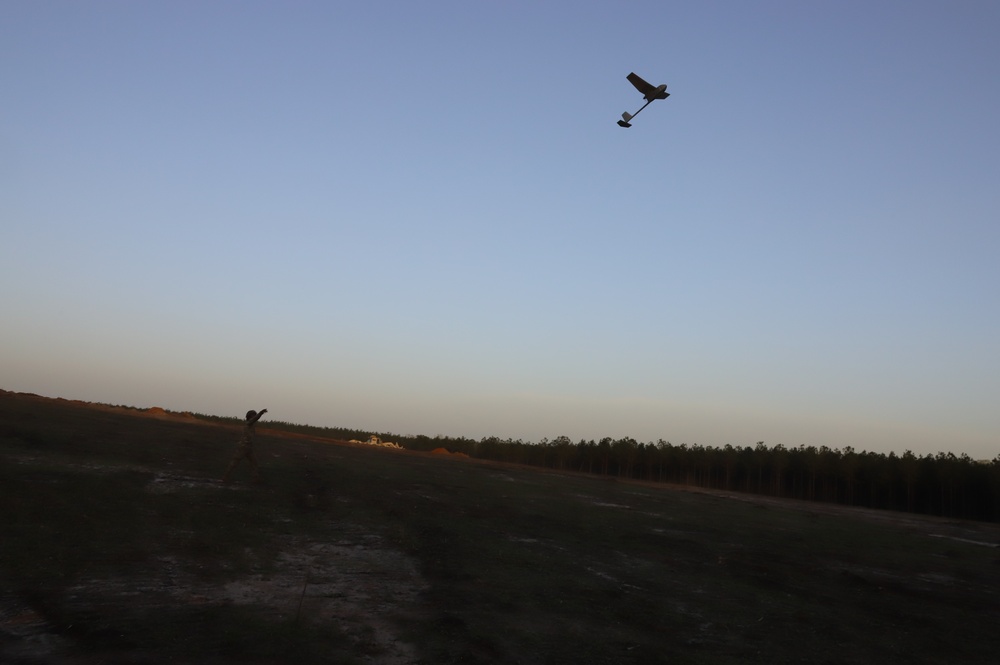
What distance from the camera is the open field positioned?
1036cm

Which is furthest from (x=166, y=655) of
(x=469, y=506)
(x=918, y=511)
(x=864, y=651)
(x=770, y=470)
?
Result: (x=770, y=470)

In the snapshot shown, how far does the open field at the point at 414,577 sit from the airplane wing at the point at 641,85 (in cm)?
1285

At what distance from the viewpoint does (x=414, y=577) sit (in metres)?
13.8

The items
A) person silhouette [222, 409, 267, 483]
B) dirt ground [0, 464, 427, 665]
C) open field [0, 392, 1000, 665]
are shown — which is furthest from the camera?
person silhouette [222, 409, 267, 483]

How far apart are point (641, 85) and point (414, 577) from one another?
15445 mm

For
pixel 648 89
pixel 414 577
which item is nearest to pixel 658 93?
pixel 648 89

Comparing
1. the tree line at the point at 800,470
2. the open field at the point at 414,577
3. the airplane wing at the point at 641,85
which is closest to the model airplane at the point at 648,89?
the airplane wing at the point at 641,85

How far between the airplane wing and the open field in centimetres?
1285

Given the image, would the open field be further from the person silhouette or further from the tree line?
the tree line

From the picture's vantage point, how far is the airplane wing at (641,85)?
838 inches

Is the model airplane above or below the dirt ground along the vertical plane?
above

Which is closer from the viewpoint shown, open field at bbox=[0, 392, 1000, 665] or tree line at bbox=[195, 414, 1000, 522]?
open field at bbox=[0, 392, 1000, 665]

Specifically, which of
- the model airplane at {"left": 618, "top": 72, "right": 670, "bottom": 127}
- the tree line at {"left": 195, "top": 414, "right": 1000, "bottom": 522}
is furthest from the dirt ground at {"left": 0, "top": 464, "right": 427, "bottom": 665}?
the tree line at {"left": 195, "top": 414, "right": 1000, "bottom": 522}

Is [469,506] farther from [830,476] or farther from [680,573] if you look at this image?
[830,476]
